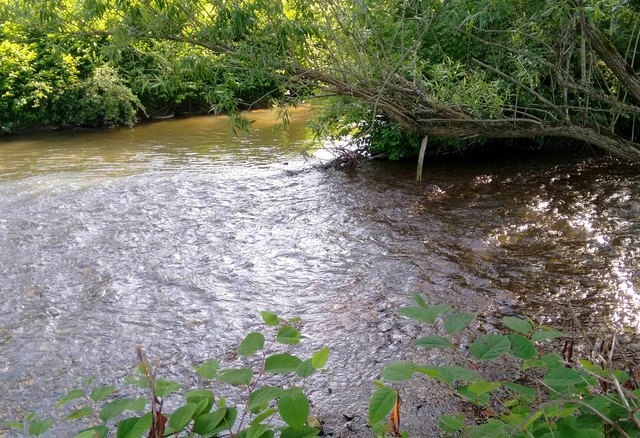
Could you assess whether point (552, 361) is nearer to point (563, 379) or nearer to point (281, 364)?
point (563, 379)

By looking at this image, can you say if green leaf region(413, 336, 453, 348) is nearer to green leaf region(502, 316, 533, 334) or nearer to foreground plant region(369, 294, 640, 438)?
foreground plant region(369, 294, 640, 438)

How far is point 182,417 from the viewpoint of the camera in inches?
69.6

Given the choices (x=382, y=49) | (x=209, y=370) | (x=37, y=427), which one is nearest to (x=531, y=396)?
(x=209, y=370)

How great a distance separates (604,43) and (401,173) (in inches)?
184

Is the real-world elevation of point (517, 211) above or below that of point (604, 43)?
below

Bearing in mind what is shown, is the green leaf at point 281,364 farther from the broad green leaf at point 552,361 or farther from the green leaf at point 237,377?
the broad green leaf at point 552,361

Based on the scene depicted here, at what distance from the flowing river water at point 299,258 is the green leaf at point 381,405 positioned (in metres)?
1.77

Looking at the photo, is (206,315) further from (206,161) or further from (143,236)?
(206,161)

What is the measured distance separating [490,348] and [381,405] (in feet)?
1.22

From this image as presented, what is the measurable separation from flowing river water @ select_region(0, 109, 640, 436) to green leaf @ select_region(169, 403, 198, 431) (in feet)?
5.99

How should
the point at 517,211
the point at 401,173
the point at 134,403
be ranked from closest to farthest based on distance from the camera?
the point at 134,403 < the point at 517,211 < the point at 401,173

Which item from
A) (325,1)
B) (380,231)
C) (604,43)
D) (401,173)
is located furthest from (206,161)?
(604,43)

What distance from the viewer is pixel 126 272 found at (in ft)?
18.9

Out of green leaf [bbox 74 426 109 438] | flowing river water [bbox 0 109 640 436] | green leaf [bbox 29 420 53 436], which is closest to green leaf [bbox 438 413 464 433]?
green leaf [bbox 74 426 109 438]
